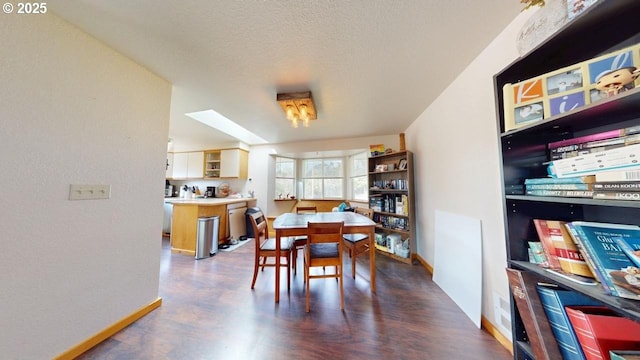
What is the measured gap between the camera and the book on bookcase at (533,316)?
2.58ft

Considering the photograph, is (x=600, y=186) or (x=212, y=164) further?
(x=212, y=164)

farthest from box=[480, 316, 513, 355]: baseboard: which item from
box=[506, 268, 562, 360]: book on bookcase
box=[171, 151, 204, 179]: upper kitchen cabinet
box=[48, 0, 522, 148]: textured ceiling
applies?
box=[171, 151, 204, 179]: upper kitchen cabinet

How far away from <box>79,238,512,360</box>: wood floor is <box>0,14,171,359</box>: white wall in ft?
1.24

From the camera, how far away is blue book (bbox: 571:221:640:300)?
0.61 metres

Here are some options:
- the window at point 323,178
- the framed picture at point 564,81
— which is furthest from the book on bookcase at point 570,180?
the window at point 323,178

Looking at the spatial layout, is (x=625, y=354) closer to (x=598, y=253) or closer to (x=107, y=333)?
(x=598, y=253)

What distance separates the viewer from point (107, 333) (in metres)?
1.50

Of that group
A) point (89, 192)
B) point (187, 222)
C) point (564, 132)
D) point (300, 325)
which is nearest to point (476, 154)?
point (564, 132)

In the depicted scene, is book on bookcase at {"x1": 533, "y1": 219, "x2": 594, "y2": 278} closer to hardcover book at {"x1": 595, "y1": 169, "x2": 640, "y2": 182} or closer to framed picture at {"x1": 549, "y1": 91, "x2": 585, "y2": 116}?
hardcover book at {"x1": 595, "y1": 169, "x2": 640, "y2": 182}

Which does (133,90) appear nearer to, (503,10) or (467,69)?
(503,10)

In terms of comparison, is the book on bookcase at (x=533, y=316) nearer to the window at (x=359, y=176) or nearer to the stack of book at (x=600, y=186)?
the stack of book at (x=600, y=186)

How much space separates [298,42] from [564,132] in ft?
5.58

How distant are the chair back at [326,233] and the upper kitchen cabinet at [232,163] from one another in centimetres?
320

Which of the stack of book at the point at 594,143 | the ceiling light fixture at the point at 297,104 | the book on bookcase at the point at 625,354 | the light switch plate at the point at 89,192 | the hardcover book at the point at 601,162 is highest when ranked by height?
the ceiling light fixture at the point at 297,104
